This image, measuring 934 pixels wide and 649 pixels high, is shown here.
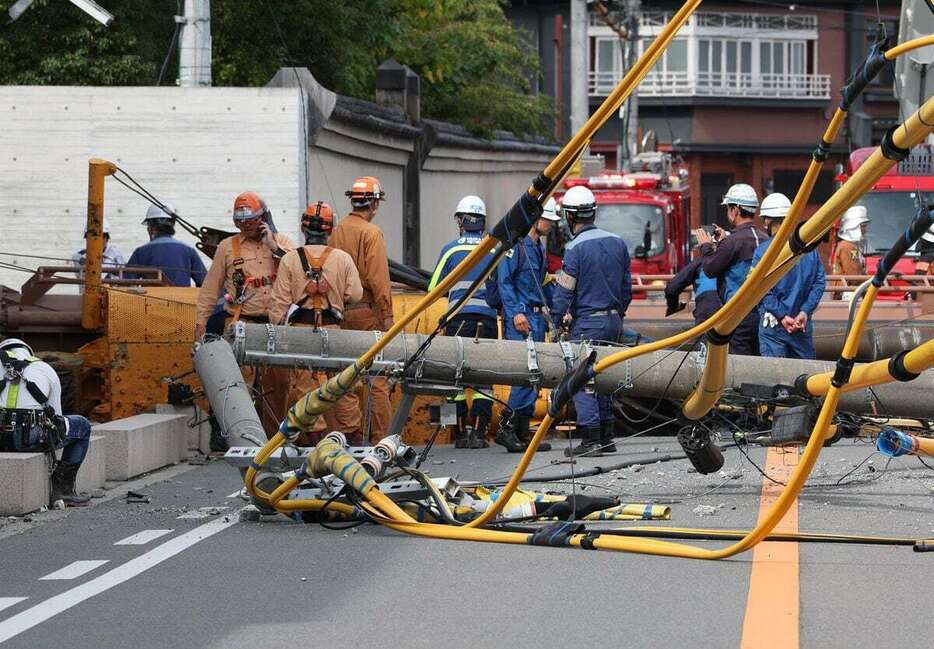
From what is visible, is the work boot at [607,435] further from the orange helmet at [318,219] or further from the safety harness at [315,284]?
the orange helmet at [318,219]

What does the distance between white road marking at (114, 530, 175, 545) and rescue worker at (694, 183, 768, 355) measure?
18.6ft

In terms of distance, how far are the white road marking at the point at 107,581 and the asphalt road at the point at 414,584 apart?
13 millimetres

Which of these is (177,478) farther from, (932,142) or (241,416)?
(932,142)

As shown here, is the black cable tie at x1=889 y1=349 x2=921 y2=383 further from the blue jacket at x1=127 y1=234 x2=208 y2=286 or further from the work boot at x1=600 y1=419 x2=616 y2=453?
the blue jacket at x1=127 y1=234 x2=208 y2=286

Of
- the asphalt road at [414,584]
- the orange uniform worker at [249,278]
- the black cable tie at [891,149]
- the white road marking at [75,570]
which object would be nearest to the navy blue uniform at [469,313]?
the orange uniform worker at [249,278]

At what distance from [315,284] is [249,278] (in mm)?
663

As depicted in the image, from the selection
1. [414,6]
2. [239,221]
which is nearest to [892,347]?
[239,221]

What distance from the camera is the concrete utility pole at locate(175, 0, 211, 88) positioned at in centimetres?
2049

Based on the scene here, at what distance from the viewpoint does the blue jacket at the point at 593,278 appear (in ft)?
46.1

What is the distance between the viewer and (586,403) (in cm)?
1385

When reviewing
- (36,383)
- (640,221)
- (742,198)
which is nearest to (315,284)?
(36,383)

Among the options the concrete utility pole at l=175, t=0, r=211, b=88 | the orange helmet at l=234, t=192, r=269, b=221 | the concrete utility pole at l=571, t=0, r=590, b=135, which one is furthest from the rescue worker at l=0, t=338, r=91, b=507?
the concrete utility pole at l=571, t=0, r=590, b=135

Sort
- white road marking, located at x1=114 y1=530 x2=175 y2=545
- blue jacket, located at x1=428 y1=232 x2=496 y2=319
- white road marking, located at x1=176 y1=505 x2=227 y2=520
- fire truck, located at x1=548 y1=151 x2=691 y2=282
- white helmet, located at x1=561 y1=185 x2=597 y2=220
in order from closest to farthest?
white road marking, located at x1=114 y1=530 x2=175 y2=545, white road marking, located at x1=176 y1=505 x2=227 y2=520, white helmet, located at x1=561 y1=185 x2=597 y2=220, blue jacket, located at x1=428 y1=232 x2=496 y2=319, fire truck, located at x1=548 y1=151 x2=691 y2=282

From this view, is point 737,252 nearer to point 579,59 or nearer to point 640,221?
point 640,221
